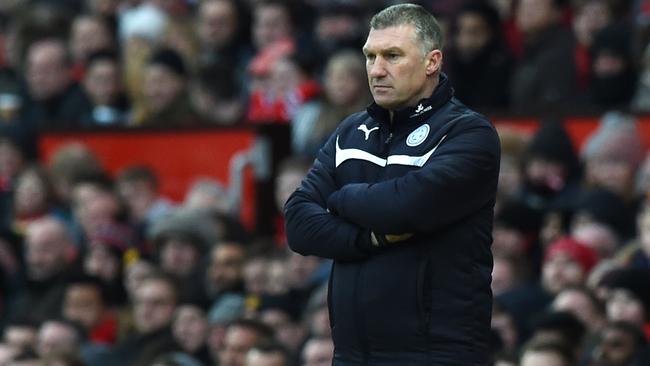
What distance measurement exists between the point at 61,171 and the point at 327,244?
884cm

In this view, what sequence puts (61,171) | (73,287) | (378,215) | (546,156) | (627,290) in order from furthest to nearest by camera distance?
(61,171) → (73,287) → (546,156) → (627,290) → (378,215)

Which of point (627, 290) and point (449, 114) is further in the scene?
point (627, 290)

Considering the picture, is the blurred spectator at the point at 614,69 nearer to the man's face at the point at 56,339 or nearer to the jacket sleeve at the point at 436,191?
the man's face at the point at 56,339

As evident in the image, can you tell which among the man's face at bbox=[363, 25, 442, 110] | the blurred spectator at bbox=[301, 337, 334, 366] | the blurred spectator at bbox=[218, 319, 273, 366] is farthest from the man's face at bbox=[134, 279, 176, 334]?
the man's face at bbox=[363, 25, 442, 110]

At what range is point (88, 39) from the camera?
1647 centimetres

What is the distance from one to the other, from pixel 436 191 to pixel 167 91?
30.6 ft

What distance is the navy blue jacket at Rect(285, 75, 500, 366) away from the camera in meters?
5.96

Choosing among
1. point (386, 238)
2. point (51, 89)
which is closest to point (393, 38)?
point (386, 238)

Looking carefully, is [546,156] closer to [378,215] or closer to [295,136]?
[295,136]

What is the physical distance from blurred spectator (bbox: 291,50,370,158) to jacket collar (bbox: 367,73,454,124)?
6.59m

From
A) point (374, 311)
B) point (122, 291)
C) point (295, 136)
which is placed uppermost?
point (374, 311)

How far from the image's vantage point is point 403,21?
6.09m

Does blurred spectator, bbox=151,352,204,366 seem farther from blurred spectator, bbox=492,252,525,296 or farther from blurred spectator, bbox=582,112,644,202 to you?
blurred spectator, bbox=582,112,644,202

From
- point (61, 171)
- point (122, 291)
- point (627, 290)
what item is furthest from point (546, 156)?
point (61, 171)
